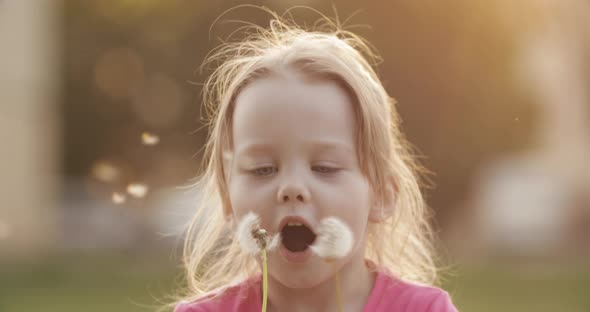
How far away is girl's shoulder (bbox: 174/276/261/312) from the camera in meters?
2.41

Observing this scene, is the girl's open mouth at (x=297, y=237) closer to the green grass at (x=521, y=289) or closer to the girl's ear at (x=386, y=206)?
the girl's ear at (x=386, y=206)

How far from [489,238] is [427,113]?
68.0 inches

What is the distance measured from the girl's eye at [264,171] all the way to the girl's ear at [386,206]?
336 mm

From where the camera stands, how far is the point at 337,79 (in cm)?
233

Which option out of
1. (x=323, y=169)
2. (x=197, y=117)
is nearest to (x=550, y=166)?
(x=197, y=117)

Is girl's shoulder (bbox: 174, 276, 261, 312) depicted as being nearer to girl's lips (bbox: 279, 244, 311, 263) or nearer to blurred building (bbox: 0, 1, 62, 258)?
girl's lips (bbox: 279, 244, 311, 263)

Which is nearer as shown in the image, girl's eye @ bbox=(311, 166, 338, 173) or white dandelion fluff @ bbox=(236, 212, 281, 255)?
white dandelion fluff @ bbox=(236, 212, 281, 255)

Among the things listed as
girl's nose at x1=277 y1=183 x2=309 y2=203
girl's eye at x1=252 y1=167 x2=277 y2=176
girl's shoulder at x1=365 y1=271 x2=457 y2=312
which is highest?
girl's eye at x1=252 y1=167 x2=277 y2=176

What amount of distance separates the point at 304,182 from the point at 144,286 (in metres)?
5.83

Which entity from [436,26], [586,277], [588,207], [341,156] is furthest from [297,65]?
[588,207]

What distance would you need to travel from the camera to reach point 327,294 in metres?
2.34

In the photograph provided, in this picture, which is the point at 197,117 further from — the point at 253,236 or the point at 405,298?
the point at 253,236

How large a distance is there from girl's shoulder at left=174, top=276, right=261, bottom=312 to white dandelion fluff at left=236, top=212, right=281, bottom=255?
1.04ft

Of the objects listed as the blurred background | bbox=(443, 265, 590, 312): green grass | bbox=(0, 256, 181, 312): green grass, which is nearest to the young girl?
bbox=(0, 256, 181, 312): green grass
